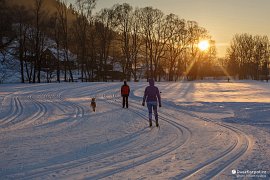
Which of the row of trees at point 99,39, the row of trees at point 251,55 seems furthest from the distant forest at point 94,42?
the row of trees at point 251,55

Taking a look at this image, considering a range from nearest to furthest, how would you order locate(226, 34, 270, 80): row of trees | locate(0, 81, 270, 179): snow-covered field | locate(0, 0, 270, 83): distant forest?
1. locate(0, 81, 270, 179): snow-covered field
2. locate(0, 0, 270, 83): distant forest
3. locate(226, 34, 270, 80): row of trees

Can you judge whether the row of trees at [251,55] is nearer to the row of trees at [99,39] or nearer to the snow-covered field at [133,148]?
the row of trees at [99,39]

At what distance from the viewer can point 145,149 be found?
8.45 metres

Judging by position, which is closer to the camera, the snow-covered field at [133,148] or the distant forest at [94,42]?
the snow-covered field at [133,148]

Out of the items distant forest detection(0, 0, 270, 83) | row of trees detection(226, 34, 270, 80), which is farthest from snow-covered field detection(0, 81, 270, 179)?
row of trees detection(226, 34, 270, 80)

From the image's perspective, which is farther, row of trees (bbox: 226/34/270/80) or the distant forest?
row of trees (bbox: 226/34/270/80)

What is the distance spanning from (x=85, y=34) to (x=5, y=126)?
46379 millimetres

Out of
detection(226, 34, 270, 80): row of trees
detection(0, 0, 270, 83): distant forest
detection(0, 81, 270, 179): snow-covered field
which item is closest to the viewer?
detection(0, 81, 270, 179): snow-covered field

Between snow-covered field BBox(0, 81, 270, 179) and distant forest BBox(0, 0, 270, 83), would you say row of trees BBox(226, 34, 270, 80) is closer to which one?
distant forest BBox(0, 0, 270, 83)

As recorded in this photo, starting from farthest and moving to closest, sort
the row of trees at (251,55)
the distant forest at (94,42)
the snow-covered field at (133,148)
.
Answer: the row of trees at (251,55) → the distant forest at (94,42) → the snow-covered field at (133,148)

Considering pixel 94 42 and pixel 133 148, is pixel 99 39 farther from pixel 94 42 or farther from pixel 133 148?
pixel 133 148

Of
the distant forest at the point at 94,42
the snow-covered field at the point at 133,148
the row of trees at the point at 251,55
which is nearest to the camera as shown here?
the snow-covered field at the point at 133,148

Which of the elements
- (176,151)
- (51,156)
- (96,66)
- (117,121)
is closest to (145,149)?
(176,151)

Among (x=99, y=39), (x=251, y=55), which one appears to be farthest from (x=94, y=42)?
(x=251, y=55)
